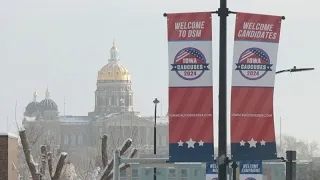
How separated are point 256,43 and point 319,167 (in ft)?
224

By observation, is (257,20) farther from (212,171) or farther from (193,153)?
(212,171)

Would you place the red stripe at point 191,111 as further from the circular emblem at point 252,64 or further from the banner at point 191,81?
the circular emblem at point 252,64

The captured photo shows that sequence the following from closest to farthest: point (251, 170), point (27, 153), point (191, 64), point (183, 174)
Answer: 1. point (191, 64)
2. point (251, 170)
3. point (27, 153)
4. point (183, 174)

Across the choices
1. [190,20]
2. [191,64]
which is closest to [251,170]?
[191,64]

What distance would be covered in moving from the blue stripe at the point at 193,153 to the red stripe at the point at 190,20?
150 cm

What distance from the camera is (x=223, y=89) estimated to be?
15.8 metres

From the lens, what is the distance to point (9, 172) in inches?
1251

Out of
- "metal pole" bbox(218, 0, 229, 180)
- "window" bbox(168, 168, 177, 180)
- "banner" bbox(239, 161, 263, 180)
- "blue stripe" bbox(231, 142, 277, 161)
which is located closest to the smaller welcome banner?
"banner" bbox(239, 161, 263, 180)

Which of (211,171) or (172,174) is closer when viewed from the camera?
(211,171)

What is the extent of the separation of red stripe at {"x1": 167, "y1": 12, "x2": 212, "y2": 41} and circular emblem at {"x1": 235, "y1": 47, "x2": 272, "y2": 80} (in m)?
0.56

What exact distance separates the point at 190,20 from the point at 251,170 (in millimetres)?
2760

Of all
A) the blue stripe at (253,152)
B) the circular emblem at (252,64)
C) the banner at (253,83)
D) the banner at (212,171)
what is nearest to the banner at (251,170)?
the banner at (212,171)

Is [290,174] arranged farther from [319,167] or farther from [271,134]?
[319,167]

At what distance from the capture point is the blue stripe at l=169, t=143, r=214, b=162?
1595 centimetres
